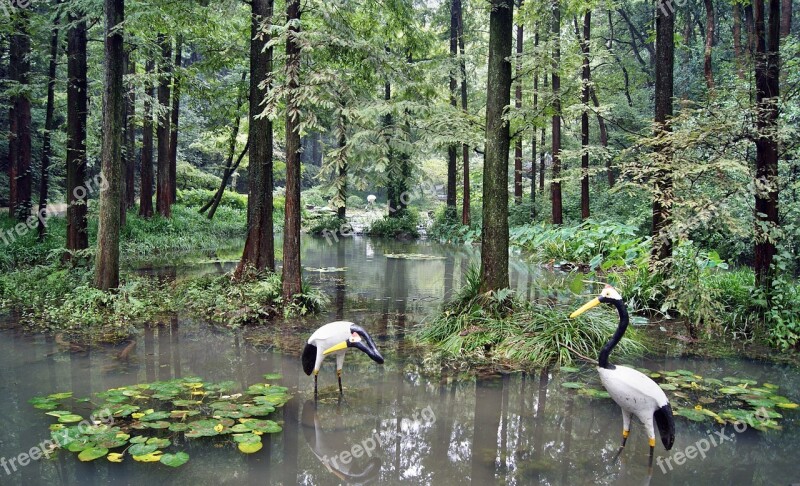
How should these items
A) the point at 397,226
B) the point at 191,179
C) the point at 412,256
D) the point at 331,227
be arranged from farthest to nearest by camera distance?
the point at 191,179 < the point at 331,227 < the point at 397,226 < the point at 412,256

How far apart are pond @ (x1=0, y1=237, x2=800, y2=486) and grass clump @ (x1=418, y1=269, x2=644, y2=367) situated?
337 mm

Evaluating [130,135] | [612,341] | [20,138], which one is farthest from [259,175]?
[130,135]

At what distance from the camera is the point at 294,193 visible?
8500 mm

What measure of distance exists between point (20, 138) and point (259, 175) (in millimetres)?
11222

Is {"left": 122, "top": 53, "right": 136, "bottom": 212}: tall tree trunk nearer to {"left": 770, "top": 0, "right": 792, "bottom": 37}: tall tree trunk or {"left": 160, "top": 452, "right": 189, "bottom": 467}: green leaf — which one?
{"left": 160, "top": 452, "right": 189, "bottom": 467}: green leaf

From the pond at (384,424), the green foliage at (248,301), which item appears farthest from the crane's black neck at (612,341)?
the green foliage at (248,301)

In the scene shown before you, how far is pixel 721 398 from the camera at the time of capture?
5227 mm

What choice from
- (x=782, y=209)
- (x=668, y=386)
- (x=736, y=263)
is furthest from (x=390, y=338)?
(x=736, y=263)

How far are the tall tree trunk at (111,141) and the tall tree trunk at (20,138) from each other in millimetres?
7678

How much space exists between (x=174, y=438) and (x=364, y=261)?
A: 39.8 feet

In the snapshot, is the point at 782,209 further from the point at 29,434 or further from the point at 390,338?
the point at 29,434

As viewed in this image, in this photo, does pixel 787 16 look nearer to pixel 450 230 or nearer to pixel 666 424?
pixel 450 230

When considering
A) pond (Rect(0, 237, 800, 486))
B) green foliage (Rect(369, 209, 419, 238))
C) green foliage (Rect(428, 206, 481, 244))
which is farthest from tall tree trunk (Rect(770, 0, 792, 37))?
green foliage (Rect(369, 209, 419, 238))

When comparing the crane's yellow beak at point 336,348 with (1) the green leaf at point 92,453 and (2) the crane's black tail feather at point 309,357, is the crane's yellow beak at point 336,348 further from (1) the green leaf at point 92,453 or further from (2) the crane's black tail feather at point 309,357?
(1) the green leaf at point 92,453
